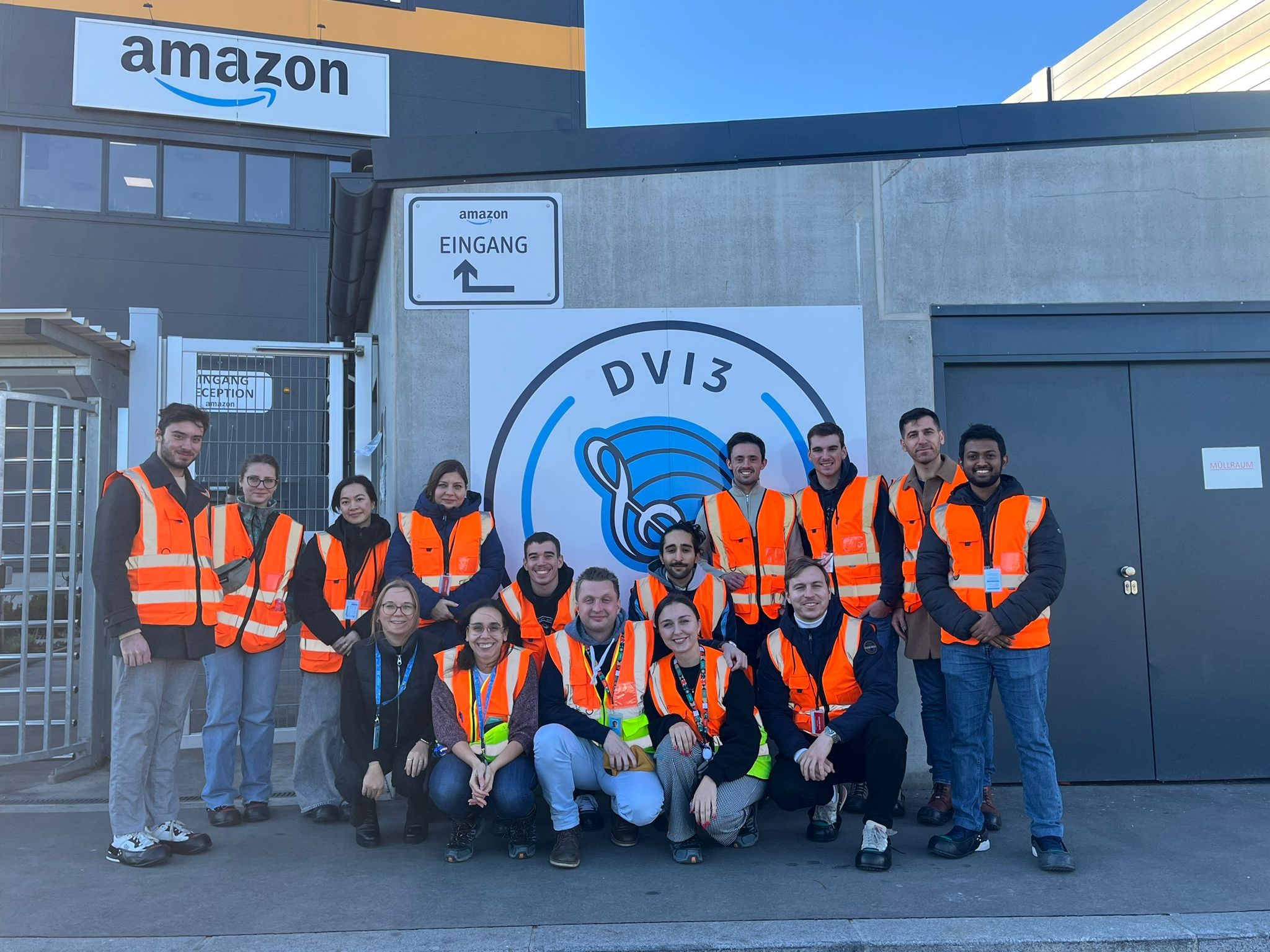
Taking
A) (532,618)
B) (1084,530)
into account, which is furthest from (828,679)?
(1084,530)

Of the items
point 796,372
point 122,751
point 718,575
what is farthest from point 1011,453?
point 122,751

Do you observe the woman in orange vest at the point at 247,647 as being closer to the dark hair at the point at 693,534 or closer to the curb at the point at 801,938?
the curb at the point at 801,938

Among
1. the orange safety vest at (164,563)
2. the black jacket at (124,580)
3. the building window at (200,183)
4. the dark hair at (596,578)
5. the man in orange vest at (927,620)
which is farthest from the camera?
the building window at (200,183)

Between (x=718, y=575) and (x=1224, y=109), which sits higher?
(x=1224, y=109)

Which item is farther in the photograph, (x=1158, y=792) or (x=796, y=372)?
(x=796, y=372)

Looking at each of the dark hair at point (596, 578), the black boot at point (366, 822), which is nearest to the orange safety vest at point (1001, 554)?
the dark hair at point (596, 578)

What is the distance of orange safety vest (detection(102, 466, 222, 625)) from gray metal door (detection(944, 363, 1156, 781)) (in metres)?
4.10

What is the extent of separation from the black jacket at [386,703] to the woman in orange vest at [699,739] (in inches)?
40.7

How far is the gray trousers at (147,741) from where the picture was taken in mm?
4172

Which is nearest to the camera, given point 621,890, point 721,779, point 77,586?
point 621,890

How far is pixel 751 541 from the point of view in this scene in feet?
16.7

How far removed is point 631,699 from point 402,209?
318 centimetres

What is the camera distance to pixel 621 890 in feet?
12.4

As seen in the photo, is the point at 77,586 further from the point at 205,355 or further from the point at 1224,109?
the point at 1224,109
